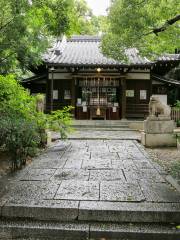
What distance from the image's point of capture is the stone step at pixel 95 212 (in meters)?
3.91

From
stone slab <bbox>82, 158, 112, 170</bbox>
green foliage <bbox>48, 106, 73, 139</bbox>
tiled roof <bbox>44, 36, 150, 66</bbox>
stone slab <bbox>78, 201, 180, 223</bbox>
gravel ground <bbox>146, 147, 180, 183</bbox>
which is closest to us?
stone slab <bbox>78, 201, 180, 223</bbox>

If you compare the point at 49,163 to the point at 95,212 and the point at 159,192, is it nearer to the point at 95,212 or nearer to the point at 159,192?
the point at 159,192

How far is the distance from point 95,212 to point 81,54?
1803 centimetres

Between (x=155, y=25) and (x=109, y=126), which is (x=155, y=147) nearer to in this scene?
(x=155, y=25)

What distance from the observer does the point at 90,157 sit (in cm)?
800

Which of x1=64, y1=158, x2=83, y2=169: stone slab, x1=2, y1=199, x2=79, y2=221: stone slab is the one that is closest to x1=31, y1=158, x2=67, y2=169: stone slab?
x1=64, y1=158, x2=83, y2=169: stone slab

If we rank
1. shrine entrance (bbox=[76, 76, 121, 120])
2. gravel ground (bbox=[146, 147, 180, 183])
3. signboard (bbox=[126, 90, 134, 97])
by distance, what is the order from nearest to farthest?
1. gravel ground (bbox=[146, 147, 180, 183])
2. shrine entrance (bbox=[76, 76, 121, 120])
3. signboard (bbox=[126, 90, 134, 97])

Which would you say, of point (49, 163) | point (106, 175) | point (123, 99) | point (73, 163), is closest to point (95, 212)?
point (106, 175)

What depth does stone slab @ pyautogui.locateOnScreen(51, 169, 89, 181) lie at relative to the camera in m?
5.69

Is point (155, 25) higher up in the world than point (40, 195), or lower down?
higher up

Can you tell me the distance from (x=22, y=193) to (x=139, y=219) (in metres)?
2.05

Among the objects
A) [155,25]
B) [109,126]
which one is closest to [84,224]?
[155,25]

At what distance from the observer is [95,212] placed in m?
3.95

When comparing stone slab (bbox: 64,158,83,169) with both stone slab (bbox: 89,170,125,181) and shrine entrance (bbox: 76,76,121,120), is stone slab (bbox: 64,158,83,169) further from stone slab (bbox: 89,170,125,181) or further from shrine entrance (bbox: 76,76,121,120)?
shrine entrance (bbox: 76,76,121,120)
